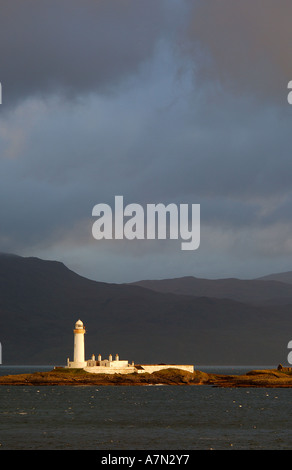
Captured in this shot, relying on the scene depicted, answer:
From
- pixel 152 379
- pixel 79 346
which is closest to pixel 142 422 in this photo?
pixel 152 379

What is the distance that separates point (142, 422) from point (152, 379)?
2989 inches

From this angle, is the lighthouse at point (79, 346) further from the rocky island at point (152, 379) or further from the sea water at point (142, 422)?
the sea water at point (142, 422)

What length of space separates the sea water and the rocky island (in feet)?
69.7

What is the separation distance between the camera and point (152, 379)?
15625 centimetres

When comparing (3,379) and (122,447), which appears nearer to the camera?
(122,447)

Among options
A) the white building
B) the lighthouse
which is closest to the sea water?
the white building

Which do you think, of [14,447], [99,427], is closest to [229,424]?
[99,427]

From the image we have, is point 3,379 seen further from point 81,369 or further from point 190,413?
point 190,413

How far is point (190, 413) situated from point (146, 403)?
19.2 m

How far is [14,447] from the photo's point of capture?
59.2 m

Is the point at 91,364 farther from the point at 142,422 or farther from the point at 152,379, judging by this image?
the point at 142,422

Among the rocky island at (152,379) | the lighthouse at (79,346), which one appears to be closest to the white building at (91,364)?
the lighthouse at (79,346)

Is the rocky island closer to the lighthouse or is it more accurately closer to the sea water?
the lighthouse
